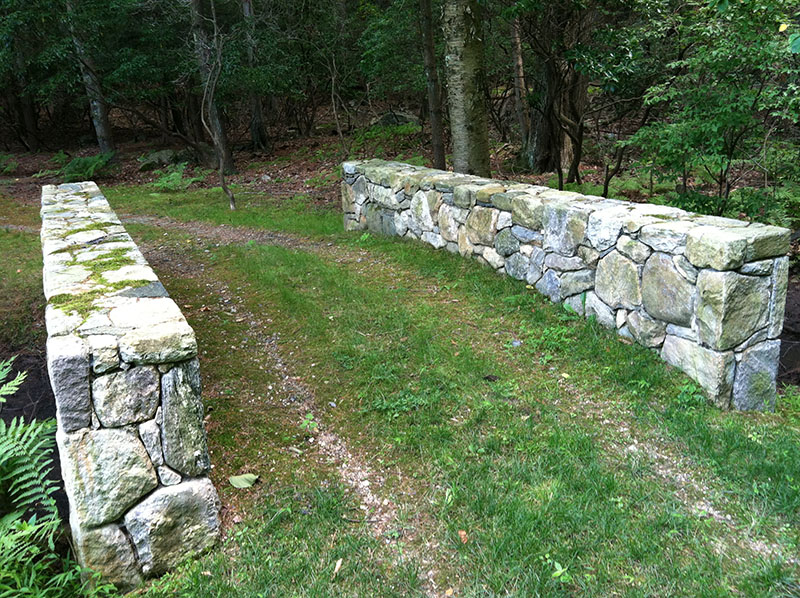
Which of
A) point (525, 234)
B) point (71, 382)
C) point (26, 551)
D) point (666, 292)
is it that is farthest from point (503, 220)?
point (26, 551)

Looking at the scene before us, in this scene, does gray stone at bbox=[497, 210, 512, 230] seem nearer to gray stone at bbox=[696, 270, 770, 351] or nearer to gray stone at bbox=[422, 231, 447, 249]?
gray stone at bbox=[422, 231, 447, 249]

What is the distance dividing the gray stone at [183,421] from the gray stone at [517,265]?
3536 mm

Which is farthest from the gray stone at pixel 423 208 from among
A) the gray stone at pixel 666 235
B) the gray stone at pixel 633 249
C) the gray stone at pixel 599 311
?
the gray stone at pixel 666 235

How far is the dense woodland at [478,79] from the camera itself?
18.9ft

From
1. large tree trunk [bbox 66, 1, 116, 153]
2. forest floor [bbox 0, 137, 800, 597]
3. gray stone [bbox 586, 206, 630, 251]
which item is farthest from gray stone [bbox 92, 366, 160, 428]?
large tree trunk [bbox 66, 1, 116, 153]

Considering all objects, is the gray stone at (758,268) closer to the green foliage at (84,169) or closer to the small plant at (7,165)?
the green foliage at (84,169)

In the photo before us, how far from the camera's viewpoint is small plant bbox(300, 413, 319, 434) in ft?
11.7

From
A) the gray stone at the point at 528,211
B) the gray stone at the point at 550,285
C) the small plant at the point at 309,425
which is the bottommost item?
the small plant at the point at 309,425

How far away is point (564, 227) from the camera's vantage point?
15.7 ft

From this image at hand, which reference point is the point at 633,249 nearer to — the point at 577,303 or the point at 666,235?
the point at 666,235

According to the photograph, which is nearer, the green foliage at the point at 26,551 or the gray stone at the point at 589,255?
the green foliage at the point at 26,551

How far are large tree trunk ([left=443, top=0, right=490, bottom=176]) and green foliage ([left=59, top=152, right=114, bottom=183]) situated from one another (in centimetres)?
1047

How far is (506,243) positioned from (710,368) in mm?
2355

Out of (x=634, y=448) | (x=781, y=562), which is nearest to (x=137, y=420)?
(x=634, y=448)
